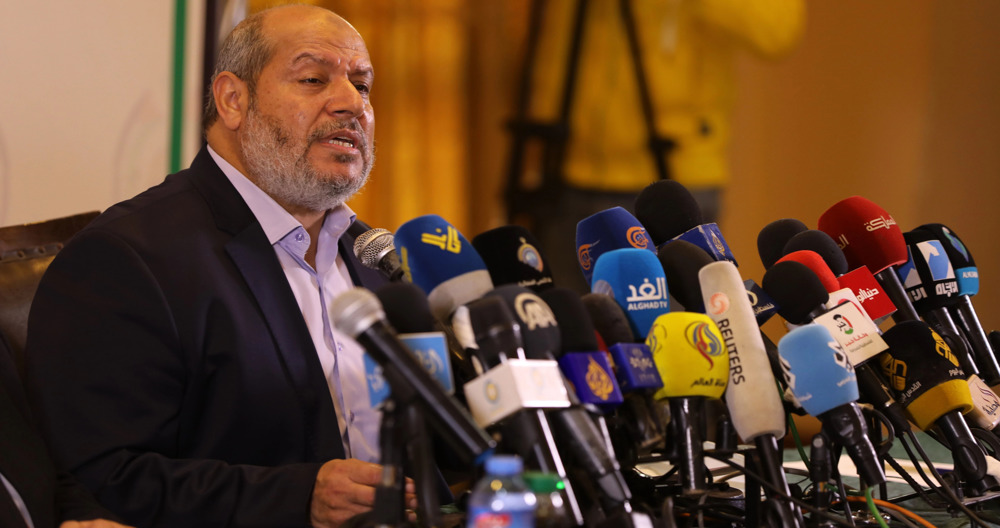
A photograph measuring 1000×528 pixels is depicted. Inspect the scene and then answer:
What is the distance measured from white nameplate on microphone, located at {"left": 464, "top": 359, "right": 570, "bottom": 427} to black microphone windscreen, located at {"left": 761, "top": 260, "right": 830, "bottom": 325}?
438 mm

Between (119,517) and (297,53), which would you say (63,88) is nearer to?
(297,53)

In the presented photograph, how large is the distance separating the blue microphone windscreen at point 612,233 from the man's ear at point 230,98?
2.44ft

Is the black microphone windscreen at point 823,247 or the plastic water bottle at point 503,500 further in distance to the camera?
the black microphone windscreen at point 823,247

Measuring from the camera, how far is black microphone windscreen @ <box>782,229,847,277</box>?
125 centimetres

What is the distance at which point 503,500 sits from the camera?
A: 1.95 feet

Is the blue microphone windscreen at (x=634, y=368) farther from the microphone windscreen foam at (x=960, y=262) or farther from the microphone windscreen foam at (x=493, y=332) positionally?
the microphone windscreen foam at (x=960, y=262)

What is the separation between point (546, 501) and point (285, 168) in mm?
1041

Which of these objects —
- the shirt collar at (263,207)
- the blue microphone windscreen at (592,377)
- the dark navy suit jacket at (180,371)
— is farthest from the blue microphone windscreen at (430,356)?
the shirt collar at (263,207)

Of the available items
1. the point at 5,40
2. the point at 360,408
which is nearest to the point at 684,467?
the point at 360,408

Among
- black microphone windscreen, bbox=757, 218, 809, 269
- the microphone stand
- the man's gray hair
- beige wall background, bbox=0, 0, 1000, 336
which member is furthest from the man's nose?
beige wall background, bbox=0, 0, 1000, 336

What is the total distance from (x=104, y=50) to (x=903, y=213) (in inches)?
113

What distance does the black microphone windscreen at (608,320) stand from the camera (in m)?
0.99

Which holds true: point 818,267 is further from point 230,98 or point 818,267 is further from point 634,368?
point 230,98

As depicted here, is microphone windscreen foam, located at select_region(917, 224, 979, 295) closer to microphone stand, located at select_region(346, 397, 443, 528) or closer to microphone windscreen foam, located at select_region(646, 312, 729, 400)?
microphone windscreen foam, located at select_region(646, 312, 729, 400)
